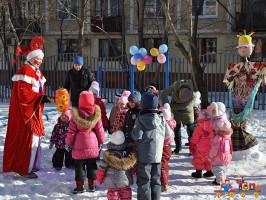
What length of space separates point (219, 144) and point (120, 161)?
1527 mm

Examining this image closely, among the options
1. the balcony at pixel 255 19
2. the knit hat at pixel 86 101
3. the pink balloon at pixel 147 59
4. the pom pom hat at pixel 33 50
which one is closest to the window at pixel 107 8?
the balcony at pixel 255 19

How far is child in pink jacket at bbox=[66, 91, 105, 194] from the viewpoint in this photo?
4.57 m

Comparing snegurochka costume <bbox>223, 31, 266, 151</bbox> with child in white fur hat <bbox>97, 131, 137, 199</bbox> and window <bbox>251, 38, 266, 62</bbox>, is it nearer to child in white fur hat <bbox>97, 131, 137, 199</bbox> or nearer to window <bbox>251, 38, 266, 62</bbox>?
child in white fur hat <bbox>97, 131, 137, 199</bbox>

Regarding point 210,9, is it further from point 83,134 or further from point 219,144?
point 83,134

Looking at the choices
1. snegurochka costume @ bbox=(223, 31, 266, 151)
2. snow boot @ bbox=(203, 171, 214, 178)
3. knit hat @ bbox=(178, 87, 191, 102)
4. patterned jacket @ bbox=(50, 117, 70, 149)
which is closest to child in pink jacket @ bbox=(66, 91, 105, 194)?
patterned jacket @ bbox=(50, 117, 70, 149)

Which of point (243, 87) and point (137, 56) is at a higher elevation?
point (137, 56)

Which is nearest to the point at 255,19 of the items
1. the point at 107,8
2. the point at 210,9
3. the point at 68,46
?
the point at 210,9

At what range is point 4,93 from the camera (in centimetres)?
1521

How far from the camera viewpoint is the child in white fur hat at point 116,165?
3965 millimetres

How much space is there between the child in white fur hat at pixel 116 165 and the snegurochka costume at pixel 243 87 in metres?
2.50

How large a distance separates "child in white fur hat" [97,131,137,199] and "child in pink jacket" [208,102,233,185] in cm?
132

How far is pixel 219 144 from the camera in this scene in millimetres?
4875

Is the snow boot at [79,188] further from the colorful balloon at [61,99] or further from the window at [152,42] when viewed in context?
the window at [152,42]

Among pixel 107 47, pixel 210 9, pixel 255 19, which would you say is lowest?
pixel 107 47
